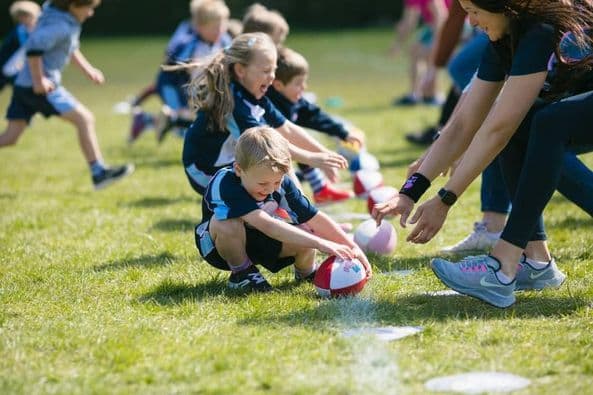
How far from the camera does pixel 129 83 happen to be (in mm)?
19656

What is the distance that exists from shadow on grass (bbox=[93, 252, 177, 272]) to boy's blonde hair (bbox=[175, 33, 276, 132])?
83 centimetres

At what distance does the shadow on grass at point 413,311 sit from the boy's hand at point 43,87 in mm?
4302

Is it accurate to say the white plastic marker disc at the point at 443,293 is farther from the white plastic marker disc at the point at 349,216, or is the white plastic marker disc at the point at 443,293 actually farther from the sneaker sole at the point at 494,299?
the white plastic marker disc at the point at 349,216

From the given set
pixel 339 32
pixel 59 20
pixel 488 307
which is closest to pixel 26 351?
pixel 488 307

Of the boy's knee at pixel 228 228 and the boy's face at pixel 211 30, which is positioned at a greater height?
the boy's knee at pixel 228 228

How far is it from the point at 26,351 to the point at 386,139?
23.8ft

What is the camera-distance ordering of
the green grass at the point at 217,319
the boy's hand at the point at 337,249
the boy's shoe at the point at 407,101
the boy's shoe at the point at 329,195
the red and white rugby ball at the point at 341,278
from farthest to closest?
the boy's shoe at the point at 407,101
the boy's shoe at the point at 329,195
the red and white rugby ball at the point at 341,278
the boy's hand at the point at 337,249
the green grass at the point at 217,319

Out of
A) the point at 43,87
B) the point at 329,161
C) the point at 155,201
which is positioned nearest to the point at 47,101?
the point at 43,87

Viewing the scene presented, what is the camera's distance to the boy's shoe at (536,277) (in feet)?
15.0

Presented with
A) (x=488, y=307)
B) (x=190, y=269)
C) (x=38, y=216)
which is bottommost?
(x=38, y=216)

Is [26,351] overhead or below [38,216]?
overhead

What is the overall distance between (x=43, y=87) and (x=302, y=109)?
2.44m

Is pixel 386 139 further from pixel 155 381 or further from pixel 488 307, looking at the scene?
pixel 155 381

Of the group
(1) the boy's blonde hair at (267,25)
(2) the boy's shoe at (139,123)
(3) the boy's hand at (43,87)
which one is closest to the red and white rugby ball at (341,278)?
(1) the boy's blonde hair at (267,25)
